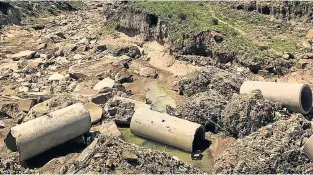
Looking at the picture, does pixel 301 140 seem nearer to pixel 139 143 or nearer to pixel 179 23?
pixel 139 143

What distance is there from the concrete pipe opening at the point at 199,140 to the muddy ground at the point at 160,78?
0.20 meters

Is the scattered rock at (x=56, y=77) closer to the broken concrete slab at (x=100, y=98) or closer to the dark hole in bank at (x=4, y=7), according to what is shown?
the broken concrete slab at (x=100, y=98)

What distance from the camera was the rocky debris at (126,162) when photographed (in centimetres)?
938

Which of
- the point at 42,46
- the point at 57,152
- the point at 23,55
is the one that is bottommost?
the point at 42,46

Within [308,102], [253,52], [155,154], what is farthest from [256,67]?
[155,154]

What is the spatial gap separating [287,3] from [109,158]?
14803 millimetres

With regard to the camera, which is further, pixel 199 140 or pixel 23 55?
pixel 23 55

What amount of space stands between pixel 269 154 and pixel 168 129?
2.87 m

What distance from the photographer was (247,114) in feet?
38.5

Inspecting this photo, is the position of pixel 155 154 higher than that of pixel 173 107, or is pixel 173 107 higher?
pixel 155 154

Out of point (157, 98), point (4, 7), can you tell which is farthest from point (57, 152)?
point (4, 7)

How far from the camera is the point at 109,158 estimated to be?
9.55 m

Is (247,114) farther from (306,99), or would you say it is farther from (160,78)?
(160,78)

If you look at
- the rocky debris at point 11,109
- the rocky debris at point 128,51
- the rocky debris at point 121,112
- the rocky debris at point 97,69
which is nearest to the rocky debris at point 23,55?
the rocky debris at point 97,69
